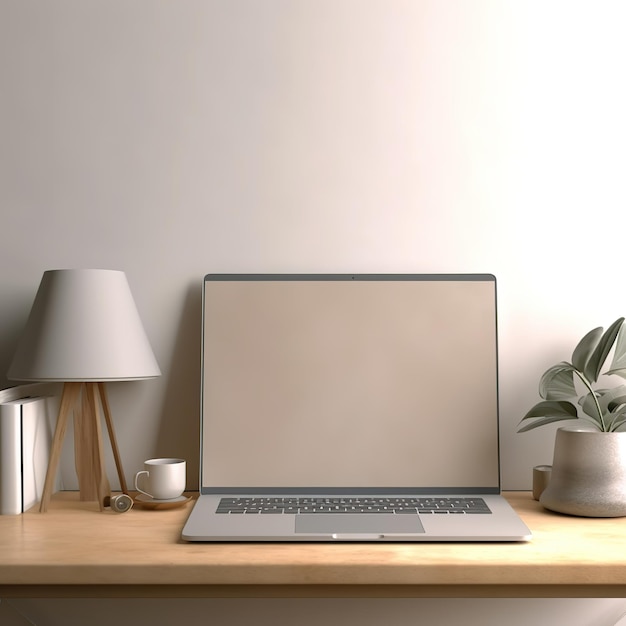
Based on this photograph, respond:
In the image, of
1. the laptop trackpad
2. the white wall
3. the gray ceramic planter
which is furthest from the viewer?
the white wall

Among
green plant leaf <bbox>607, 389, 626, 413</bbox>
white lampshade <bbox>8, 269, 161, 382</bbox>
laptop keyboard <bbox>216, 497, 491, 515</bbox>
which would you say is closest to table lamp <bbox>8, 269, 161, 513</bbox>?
white lampshade <bbox>8, 269, 161, 382</bbox>

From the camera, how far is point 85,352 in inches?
54.5

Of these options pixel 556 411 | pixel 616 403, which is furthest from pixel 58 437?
pixel 616 403

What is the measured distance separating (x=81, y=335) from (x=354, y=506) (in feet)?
1.98

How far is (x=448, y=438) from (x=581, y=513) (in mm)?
293

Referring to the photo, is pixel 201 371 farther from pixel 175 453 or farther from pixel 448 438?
pixel 448 438

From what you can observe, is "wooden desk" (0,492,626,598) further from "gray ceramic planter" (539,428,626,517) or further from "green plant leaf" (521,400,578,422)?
"green plant leaf" (521,400,578,422)

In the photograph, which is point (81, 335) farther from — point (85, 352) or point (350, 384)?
point (350, 384)

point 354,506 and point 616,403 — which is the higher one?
point 616,403

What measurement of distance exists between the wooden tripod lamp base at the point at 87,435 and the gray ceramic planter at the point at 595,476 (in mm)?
866

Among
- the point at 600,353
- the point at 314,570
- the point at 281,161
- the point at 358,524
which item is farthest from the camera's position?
the point at 281,161

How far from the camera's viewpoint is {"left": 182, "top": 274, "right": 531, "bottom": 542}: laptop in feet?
4.91

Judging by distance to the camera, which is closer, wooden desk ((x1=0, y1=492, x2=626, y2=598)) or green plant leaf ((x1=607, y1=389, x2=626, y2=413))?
wooden desk ((x1=0, y1=492, x2=626, y2=598))

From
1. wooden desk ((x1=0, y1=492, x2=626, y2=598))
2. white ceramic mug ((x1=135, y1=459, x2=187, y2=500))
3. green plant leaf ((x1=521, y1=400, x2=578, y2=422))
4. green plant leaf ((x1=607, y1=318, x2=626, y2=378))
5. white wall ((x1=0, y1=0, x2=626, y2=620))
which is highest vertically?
white wall ((x1=0, y1=0, x2=626, y2=620))
